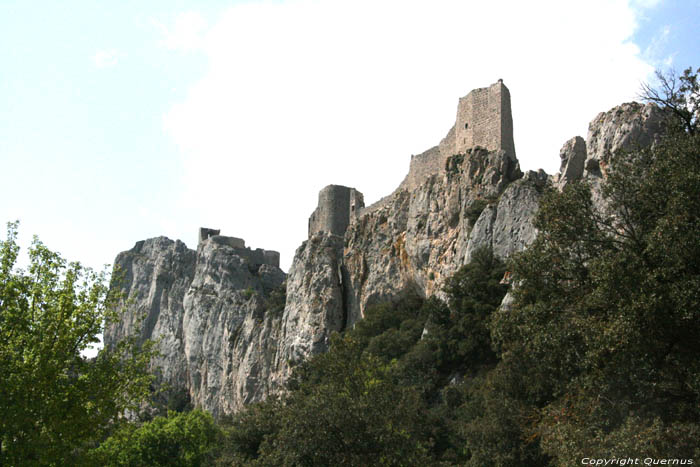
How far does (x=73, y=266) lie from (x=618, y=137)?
20.2 meters

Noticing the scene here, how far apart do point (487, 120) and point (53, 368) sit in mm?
31406

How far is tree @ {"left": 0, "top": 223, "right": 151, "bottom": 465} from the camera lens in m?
15.4

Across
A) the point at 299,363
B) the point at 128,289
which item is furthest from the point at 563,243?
the point at 128,289

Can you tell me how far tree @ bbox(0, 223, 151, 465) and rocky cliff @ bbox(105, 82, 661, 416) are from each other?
226cm

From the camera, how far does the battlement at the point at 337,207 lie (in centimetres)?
5522

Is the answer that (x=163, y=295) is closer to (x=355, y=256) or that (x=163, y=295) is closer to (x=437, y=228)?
(x=355, y=256)

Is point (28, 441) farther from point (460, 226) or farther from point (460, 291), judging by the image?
point (460, 226)

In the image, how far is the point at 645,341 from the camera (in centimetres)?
1427

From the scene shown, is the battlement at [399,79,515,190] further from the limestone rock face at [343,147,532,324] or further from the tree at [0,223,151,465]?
the tree at [0,223,151,465]

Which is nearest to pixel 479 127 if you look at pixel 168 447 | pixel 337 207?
pixel 337 207

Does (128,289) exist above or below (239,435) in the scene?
above

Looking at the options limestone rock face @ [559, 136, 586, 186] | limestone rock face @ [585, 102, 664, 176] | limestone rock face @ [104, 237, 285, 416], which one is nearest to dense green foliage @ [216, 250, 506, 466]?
limestone rock face @ [559, 136, 586, 186]

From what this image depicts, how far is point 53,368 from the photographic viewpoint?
16.6 meters

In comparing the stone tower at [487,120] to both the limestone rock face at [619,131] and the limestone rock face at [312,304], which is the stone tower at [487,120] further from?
the limestone rock face at [312,304]
